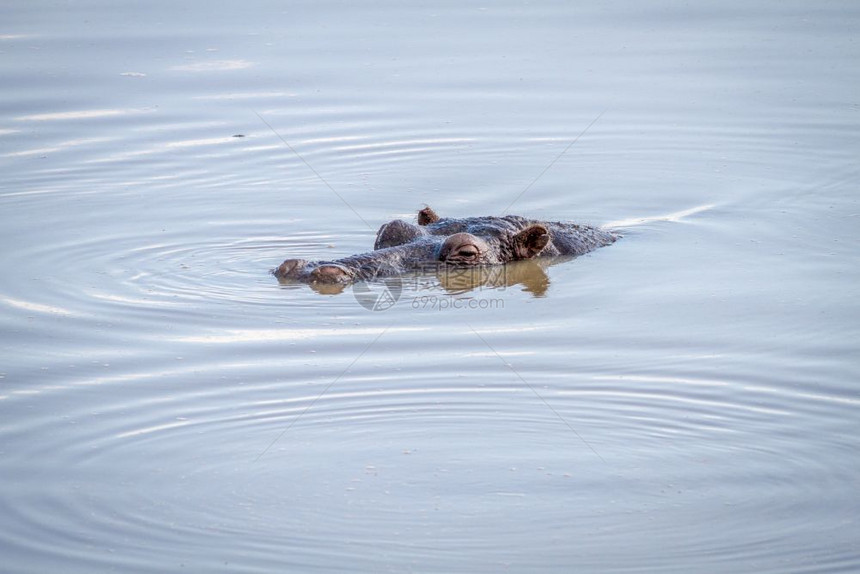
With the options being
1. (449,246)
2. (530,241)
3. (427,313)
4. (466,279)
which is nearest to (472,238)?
(449,246)

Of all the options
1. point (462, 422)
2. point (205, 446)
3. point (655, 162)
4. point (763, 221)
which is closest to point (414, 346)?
point (462, 422)

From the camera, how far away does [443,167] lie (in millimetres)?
14180

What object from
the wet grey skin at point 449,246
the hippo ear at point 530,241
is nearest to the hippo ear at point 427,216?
the wet grey skin at point 449,246

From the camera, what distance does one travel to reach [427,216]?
11.5 metres

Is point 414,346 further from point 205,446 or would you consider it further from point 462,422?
point 205,446

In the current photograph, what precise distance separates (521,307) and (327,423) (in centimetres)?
292

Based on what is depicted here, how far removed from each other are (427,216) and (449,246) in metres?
0.66

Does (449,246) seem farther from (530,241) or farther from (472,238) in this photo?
(530,241)

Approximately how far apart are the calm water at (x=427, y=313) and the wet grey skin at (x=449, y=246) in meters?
0.30

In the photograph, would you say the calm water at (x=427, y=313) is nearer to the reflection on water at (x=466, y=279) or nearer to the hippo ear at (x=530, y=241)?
the reflection on water at (x=466, y=279)

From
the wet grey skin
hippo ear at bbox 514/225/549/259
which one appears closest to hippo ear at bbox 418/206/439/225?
the wet grey skin

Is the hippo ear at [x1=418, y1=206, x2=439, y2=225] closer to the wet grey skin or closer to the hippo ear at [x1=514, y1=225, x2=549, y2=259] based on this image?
the wet grey skin

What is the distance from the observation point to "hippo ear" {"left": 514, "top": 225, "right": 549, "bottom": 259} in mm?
11219

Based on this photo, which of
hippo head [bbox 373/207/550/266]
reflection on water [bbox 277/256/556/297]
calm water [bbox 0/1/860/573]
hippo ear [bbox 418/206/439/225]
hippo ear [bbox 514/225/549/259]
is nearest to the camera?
calm water [bbox 0/1/860/573]
